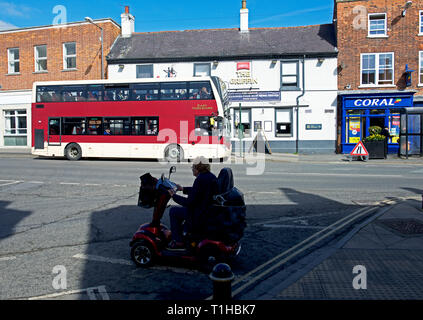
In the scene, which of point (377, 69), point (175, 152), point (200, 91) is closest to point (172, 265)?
point (175, 152)

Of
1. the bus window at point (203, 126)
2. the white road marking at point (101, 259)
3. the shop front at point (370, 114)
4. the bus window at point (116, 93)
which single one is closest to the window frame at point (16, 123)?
the bus window at point (116, 93)

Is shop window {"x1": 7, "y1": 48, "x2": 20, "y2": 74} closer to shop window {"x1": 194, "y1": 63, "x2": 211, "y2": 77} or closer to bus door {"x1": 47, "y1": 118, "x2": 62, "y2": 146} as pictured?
bus door {"x1": 47, "y1": 118, "x2": 62, "y2": 146}

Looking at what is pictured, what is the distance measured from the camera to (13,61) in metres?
28.5

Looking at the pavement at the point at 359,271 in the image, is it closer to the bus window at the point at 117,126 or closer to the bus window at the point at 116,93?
the bus window at the point at 117,126

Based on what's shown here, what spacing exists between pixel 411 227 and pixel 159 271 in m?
4.58

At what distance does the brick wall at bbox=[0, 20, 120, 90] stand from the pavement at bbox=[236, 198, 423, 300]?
2427 cm

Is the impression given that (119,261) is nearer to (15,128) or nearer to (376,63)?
(376,63)

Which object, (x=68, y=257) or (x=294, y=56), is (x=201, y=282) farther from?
(x=294, y=56)

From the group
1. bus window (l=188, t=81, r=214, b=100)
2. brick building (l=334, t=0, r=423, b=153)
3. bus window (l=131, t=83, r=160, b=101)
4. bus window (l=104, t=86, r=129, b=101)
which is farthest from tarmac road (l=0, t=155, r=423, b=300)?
brick building (l=334, t=0, r=423, b=153)

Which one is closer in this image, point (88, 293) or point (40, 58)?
point (88, 293)

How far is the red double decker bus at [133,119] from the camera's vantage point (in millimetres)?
18203

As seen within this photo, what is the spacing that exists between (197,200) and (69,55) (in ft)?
85.8

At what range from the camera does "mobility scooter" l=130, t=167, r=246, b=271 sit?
4.54 metres

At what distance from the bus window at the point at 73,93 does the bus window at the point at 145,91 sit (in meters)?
2.80
